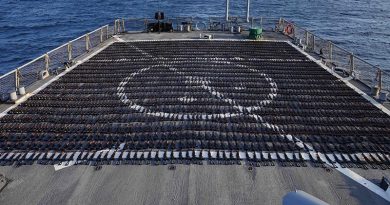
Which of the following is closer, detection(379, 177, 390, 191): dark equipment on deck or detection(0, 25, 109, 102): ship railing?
detection(379, 177, 390, 191): dark equipment on deck

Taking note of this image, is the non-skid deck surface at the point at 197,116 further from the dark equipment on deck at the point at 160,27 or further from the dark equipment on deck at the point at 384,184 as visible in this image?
the dark equipment on deck at the point at 160,27

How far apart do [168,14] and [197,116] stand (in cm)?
6865

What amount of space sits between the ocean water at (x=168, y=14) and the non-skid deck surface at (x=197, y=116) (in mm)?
28784

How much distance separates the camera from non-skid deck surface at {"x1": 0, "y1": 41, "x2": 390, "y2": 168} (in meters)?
14.2

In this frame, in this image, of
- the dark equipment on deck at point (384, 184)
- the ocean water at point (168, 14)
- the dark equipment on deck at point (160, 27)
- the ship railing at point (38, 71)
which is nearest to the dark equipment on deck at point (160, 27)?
the dark equipment on deck at point (160, 27)

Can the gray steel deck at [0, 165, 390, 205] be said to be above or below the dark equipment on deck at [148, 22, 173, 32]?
below

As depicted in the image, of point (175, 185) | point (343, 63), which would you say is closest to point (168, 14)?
point (343, 63)

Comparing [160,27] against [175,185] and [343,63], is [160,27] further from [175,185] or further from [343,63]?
[175,185]

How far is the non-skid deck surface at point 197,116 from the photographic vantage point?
14180 mm

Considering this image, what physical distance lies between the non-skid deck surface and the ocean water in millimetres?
28784

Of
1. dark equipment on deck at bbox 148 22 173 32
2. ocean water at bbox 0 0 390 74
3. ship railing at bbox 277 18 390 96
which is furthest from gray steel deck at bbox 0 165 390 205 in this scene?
ocean water at bbox 0 0 390 74

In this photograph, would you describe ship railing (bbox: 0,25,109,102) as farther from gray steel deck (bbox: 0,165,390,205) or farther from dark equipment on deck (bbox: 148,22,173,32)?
gray steel deck (bbox: 0,165,390,205)

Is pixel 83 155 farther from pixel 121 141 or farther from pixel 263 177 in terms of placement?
pixel 263 177

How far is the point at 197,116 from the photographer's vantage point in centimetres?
1708
